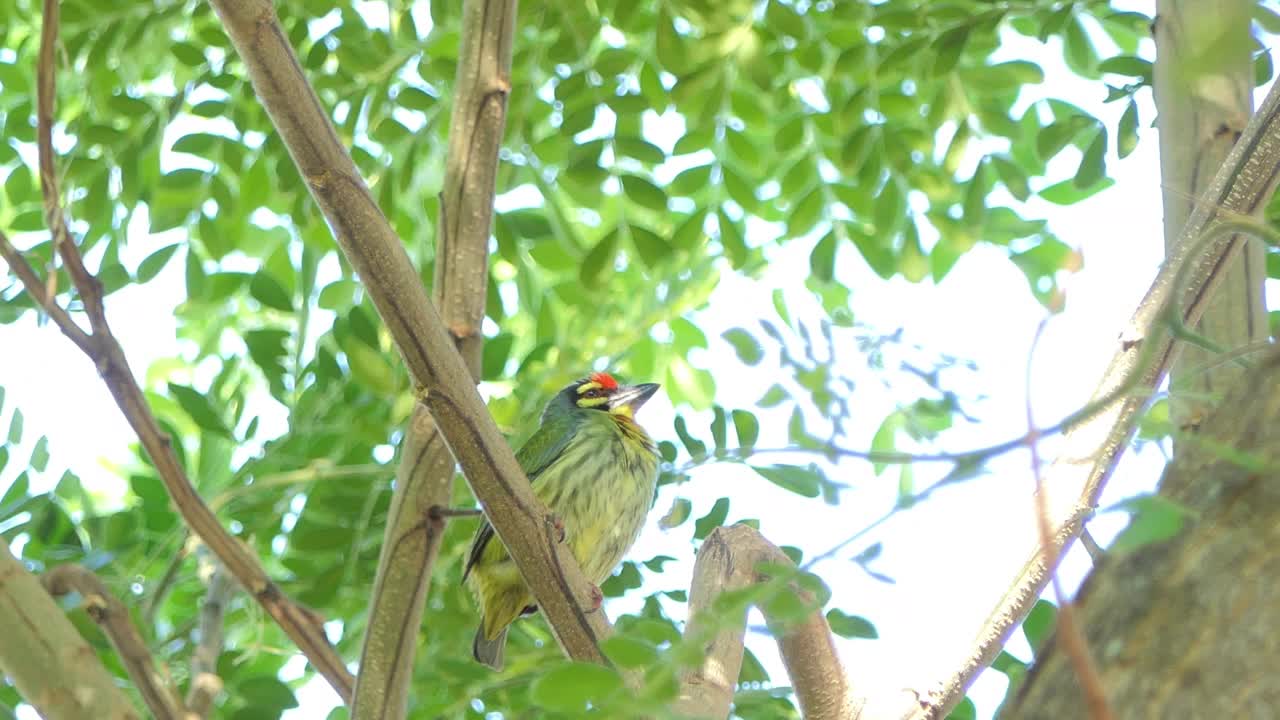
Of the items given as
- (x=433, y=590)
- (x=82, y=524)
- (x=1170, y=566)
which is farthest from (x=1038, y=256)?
(x=1170, y=566)

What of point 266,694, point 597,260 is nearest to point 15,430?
point 266,694

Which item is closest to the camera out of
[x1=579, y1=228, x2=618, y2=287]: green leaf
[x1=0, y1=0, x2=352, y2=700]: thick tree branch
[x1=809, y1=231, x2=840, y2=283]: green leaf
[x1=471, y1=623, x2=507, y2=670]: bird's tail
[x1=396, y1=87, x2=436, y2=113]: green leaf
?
[x1=0, y1=0, x2=352, y2=700]: thick tree branch

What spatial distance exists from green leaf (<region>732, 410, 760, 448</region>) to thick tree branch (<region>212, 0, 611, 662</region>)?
3.53 feet

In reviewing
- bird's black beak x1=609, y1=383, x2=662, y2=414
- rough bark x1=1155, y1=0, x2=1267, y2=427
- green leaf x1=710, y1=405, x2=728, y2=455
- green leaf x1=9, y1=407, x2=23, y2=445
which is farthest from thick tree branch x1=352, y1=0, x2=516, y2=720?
bird's black beak x1=609, y1=383, x2=662, y2=414

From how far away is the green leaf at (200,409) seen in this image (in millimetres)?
3744

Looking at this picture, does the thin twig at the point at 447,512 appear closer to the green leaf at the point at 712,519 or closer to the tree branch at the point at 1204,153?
the green leaf at the point at 712,519

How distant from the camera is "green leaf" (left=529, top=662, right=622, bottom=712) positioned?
5.12 feet

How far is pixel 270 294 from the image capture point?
391 centimetres

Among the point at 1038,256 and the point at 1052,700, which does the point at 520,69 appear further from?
the point at 1052,700

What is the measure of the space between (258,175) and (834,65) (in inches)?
75.5

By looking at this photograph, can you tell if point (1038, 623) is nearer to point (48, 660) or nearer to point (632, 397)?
point (48, 660)

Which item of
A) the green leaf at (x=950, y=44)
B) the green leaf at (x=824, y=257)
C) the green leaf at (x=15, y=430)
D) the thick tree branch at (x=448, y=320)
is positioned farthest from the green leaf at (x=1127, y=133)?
the green leaf at (x=15, y=430)

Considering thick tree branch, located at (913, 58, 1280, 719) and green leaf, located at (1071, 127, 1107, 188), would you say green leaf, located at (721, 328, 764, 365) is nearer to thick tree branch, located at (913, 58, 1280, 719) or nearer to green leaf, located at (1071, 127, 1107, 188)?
thick tree branch, located at (913, 58, 1280, 719)

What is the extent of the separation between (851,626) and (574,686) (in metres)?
2.00
